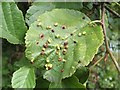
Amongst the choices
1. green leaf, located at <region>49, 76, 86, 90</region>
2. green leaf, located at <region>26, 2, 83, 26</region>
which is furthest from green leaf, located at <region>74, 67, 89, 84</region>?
green leaf, located at <region>26, 2, 83, 26</region>

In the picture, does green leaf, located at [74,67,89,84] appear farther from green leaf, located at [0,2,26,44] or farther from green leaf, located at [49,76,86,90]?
green leaf, located at [0,2,26,44]

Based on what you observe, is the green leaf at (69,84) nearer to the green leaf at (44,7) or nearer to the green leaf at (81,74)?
the green leaf at (81,74)

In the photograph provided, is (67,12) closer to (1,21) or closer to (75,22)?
(75,22)

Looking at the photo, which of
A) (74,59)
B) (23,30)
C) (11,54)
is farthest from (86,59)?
(11,54)

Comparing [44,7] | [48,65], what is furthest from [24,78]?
[44,7]

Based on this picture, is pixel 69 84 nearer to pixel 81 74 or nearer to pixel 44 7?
pixel 81 74

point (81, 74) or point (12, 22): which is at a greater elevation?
point (12, 22)
